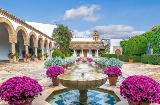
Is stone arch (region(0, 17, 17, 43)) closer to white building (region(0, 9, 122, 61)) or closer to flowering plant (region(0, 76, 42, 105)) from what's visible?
white building (region(0, 9, 122, 61))

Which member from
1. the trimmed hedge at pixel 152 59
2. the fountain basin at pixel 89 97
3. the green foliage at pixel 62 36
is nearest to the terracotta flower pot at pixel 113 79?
the fountain basin at pixel 89 97

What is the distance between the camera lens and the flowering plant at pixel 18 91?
3.56 metres

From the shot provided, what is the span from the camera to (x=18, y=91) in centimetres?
356

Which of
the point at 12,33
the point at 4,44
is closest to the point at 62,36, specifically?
the point at 4,44

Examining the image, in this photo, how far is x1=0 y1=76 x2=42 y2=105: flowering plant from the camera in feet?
11.7

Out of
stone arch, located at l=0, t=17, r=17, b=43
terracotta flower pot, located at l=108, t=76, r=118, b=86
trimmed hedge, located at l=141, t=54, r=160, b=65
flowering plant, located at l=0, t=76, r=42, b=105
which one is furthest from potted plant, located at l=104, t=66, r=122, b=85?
trimmed hedge, located at l=141, t=54, r=160, b=65

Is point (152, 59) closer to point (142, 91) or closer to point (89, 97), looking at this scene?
point (89, 97)

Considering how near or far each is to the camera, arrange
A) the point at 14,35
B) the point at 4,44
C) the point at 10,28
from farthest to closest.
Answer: the point at 4,44 < the point at 14,35 < the point at 10,28

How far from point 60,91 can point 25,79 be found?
8.61ft

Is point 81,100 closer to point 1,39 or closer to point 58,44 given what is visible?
point 1,39

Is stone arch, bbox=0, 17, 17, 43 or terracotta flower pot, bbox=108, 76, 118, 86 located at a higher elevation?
stone arch, bbox=0, 17, 17, 43

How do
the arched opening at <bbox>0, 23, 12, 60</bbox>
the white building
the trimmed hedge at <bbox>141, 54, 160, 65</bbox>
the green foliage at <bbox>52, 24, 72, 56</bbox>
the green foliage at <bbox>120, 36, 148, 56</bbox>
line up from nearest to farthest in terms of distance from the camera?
the white building, the trimmed hedge at <bbox>141, 54, 160, 65</bbox>, the arched opening at <bbox>0, 23, 12, 60</bbox>, the green foliage at <bbox>120, 36, 148, 56</bbox>, the green foliage at <bbox>52, 24, 72, 56</bbox>

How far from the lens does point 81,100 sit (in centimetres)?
523

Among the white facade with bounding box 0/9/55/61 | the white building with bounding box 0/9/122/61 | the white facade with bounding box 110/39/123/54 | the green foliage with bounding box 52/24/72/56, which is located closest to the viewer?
the white facade with bounding box 0/9/55/61
